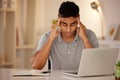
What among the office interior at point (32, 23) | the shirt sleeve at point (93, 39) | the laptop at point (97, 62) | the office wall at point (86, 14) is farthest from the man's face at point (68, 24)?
the office wall at point (86, 14)

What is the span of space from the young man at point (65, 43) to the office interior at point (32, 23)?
1501mm

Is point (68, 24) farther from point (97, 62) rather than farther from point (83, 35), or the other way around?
point (97, 62)

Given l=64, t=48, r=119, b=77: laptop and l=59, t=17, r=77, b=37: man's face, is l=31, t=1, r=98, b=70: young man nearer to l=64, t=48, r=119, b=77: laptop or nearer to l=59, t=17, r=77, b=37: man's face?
l=59, t=17, r=77, b=37: man's face

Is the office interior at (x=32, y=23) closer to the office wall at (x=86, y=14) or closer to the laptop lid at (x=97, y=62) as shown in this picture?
the office wall at (x=86, y=14)

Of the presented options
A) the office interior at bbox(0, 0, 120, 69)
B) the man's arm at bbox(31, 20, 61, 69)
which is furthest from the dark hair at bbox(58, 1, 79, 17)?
the office interior at bbox(0, 0, 120, 69)

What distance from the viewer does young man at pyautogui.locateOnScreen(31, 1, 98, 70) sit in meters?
3.01

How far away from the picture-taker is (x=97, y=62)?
2.43m

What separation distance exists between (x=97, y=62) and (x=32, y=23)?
10.3 feet

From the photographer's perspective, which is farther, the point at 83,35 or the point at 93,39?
the point at 93,39

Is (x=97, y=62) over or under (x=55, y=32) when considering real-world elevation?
under

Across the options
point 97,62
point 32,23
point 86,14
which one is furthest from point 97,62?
point 32,23

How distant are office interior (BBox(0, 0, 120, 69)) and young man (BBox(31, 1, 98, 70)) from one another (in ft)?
4.93

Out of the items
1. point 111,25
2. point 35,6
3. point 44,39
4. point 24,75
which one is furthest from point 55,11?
point 24,75

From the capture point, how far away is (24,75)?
2.48 m
